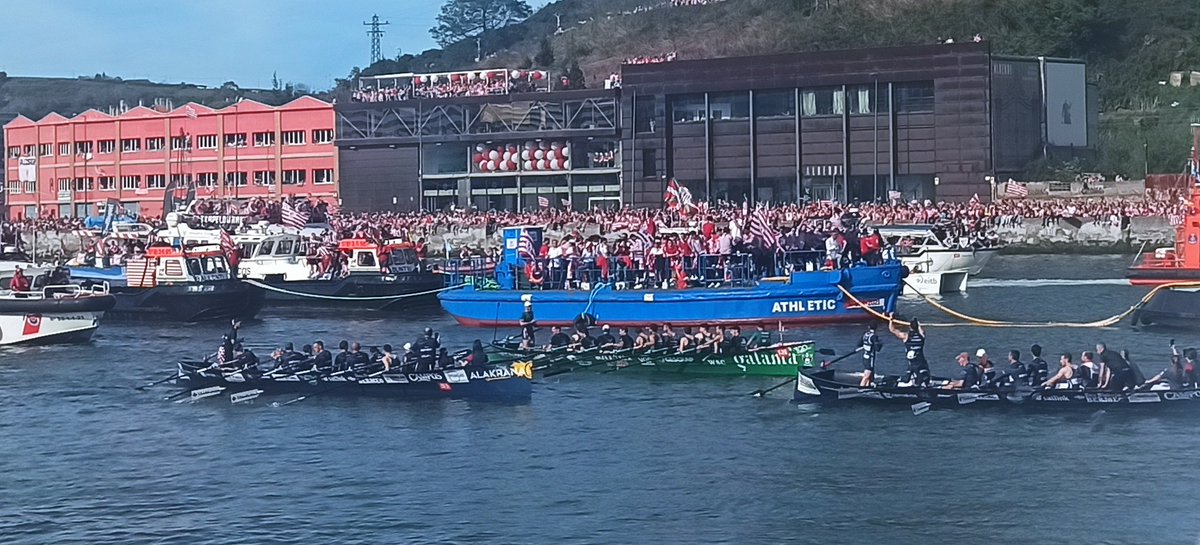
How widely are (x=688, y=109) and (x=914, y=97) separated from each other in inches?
545

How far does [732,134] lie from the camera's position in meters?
93.1

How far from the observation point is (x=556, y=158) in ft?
324

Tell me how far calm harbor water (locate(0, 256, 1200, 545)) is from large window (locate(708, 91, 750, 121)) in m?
52.0

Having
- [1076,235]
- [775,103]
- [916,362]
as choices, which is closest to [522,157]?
[775,103]

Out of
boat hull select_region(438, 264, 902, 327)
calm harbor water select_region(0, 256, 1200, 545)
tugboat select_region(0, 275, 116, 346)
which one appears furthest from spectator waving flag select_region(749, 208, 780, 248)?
tugboat select_region(0, 275, 116, 346)

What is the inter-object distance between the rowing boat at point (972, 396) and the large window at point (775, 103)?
57.5 m

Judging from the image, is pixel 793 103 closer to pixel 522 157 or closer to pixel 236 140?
pixel 522 157

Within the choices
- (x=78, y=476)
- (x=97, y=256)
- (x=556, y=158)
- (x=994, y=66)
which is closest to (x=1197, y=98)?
(x=994, y=66)

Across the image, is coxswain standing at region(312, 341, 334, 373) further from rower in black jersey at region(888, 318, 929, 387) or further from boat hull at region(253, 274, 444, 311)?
boat hull at region(253, 274, 444, 311)

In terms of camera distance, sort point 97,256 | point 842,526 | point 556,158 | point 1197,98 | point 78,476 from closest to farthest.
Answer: point 842,526, point 78,476, point 97,256, point 556,158, point 1197,98

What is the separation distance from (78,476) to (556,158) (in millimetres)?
68573

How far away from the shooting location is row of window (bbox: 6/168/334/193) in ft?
354

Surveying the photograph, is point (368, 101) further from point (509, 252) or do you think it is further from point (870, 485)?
point (870, 485)

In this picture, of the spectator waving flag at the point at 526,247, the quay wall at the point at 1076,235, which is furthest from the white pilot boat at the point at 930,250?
the quay wall at the point at 1076,235
